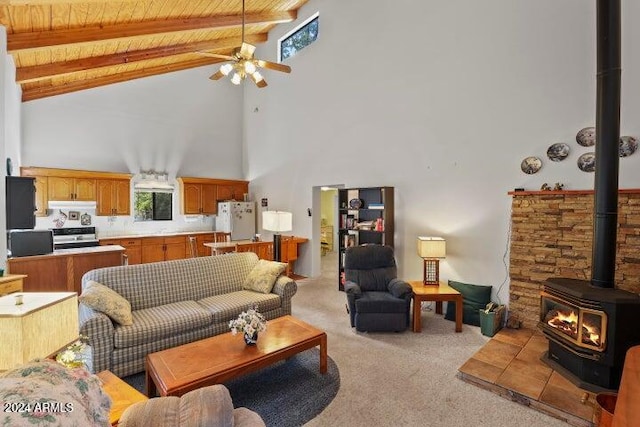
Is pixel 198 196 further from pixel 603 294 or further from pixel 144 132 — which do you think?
pixel 603 294

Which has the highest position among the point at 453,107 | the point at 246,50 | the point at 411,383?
the point at 246,50

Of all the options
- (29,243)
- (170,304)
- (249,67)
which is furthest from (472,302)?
(29,243)

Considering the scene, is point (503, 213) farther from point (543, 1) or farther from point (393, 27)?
point (393, 27)

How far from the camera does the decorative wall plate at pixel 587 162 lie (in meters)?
3.40

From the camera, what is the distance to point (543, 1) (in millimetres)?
3703

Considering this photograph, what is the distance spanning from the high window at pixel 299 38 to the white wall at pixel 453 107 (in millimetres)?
217

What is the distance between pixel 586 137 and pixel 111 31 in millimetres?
6026

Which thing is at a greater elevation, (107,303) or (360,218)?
(360,218)

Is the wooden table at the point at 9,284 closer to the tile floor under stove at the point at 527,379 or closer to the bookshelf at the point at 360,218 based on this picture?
the tile floor under stove at the point at 527,379

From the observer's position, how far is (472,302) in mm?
4188

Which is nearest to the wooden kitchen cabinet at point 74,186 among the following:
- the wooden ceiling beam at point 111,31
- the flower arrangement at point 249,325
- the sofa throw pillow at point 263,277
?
the wooden ceiling beam at point 111,31

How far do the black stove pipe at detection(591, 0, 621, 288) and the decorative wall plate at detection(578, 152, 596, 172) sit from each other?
789 mm

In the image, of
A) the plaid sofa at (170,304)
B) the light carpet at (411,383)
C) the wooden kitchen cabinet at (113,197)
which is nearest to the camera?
the light carpet at (411,383)

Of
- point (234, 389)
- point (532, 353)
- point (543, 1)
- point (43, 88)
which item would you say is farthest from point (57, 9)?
point (532, 353)
